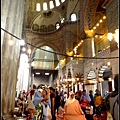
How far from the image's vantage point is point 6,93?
431 centimetres

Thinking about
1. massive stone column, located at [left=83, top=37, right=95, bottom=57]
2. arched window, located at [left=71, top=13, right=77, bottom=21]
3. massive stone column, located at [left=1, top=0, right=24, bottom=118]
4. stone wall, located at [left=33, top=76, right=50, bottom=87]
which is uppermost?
arched window, located at [left=71, top=13, right=77, bottom=21]

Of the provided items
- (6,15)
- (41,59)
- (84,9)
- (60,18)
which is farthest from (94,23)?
(41,59)

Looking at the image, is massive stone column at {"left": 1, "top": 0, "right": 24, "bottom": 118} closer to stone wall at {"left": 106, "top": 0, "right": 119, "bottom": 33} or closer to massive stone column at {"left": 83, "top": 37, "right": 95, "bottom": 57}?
stone wall at {"left": 106, "top": 0, "right": 119, "bottom": 33}

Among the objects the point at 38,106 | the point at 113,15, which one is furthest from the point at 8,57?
the point at 113,15

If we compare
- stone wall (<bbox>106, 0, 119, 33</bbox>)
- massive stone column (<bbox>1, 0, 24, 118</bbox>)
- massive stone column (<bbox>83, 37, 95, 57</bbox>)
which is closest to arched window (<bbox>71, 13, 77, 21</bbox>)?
massive stone column (<bbox>83, 37, 95, 57</bbox>)

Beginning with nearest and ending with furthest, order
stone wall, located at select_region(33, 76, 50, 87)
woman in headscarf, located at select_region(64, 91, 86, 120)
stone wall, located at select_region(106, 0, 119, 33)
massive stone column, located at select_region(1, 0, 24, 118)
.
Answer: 1. massive stone column, located at select_region(1, 0, 24, 118)
2. woman in headscarf, located at select_region(64, 91, 86, 120)
3. stone wall, located at select_region(106, 0, 119, 33)
4. stone wall, located at select_region(33, 76, 50, 87)

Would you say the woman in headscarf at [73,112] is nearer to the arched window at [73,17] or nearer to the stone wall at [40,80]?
the arched window at [73,17]

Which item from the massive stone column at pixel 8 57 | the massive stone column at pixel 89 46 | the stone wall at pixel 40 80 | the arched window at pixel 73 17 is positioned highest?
the arched window at pixel 73 17

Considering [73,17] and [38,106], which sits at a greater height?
[73,17]

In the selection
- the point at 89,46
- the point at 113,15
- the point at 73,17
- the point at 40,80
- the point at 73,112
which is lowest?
the point at 40,80

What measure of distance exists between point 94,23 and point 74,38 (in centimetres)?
849

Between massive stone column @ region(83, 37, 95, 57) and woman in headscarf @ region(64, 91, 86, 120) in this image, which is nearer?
woman in headscarf @ region(64, 91, 86, 120)

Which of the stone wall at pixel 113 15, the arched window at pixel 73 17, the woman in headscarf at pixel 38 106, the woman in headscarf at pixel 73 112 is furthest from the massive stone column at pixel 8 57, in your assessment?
the arched window at pixel 73 17

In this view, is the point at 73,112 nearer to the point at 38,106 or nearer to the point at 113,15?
the point at 38,106
